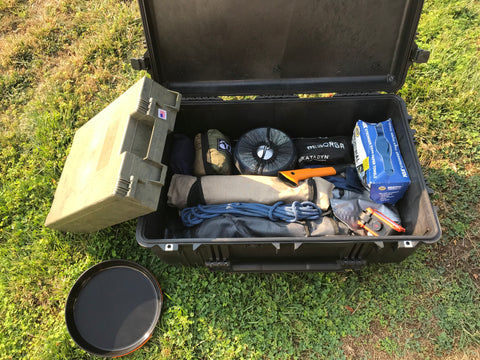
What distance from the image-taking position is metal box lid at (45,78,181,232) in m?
1.96

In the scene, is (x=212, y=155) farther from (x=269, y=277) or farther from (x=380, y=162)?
(x=380, y=162)

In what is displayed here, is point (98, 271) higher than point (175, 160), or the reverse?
point (175, 160)

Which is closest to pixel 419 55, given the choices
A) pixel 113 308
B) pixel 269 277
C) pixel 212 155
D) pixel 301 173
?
pixel 301 173

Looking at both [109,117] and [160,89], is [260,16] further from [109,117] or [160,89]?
[109,117]

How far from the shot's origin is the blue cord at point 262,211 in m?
2.41

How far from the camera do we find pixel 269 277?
2586mm

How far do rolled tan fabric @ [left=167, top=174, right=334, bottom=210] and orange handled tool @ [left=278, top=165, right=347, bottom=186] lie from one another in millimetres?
44

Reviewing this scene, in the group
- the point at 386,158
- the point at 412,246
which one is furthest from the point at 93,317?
the point at 386,158

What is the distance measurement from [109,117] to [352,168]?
194 centimetres

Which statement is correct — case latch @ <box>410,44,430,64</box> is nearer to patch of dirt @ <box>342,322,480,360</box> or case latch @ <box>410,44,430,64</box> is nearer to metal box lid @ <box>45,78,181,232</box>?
metal box lid @ <box>45,78,181,232</box>

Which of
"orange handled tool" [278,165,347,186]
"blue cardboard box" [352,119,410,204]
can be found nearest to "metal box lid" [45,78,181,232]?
"orange handled tool" [278,165,347,186]

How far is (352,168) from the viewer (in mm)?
2721

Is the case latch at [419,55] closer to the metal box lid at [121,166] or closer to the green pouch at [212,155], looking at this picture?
the green pouch at [212,155]

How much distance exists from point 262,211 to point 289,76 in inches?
43.1
